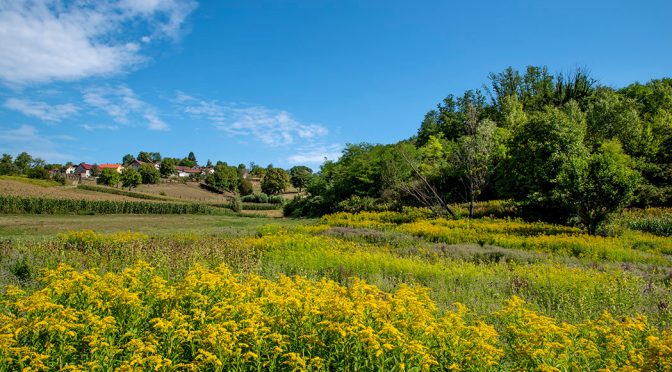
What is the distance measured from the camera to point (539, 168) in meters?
23.7

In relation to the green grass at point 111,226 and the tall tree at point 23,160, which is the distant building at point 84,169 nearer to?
the tall tree at point 23,160

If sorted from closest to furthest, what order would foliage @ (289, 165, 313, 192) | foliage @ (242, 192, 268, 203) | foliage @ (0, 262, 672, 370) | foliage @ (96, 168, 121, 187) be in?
foliage @ (0, 262, 672, 370) → foliage @ (242, 192, 268, 203) → foliage @ (96, 168, 121, 187) → foliage @ (289, 165, 313, 192)

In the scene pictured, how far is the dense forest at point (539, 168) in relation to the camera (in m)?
17.8

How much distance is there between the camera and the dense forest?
1781 cm

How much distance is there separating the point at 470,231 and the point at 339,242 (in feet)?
22.8

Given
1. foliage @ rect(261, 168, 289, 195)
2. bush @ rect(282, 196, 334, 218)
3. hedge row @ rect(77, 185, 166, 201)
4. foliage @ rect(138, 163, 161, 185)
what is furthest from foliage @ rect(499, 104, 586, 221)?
foliage @ rect(138, 163, 161, 185)

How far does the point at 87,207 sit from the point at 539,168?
175 feet

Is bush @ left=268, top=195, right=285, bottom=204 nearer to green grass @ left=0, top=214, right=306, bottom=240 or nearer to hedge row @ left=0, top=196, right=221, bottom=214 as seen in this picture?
hedge row @ left=0, top=196, right=221, bottom=214

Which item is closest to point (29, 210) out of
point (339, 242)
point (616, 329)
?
point (339, 242)

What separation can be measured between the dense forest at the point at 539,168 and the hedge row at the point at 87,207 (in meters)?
15.6

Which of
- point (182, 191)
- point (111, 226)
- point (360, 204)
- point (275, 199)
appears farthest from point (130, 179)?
point (360, 204)

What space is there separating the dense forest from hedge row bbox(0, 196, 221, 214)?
15.6 meters

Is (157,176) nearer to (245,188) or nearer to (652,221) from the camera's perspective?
(245,188)

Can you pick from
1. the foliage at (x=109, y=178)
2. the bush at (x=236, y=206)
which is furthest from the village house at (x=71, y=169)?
the bush at (x=236, y=206)
